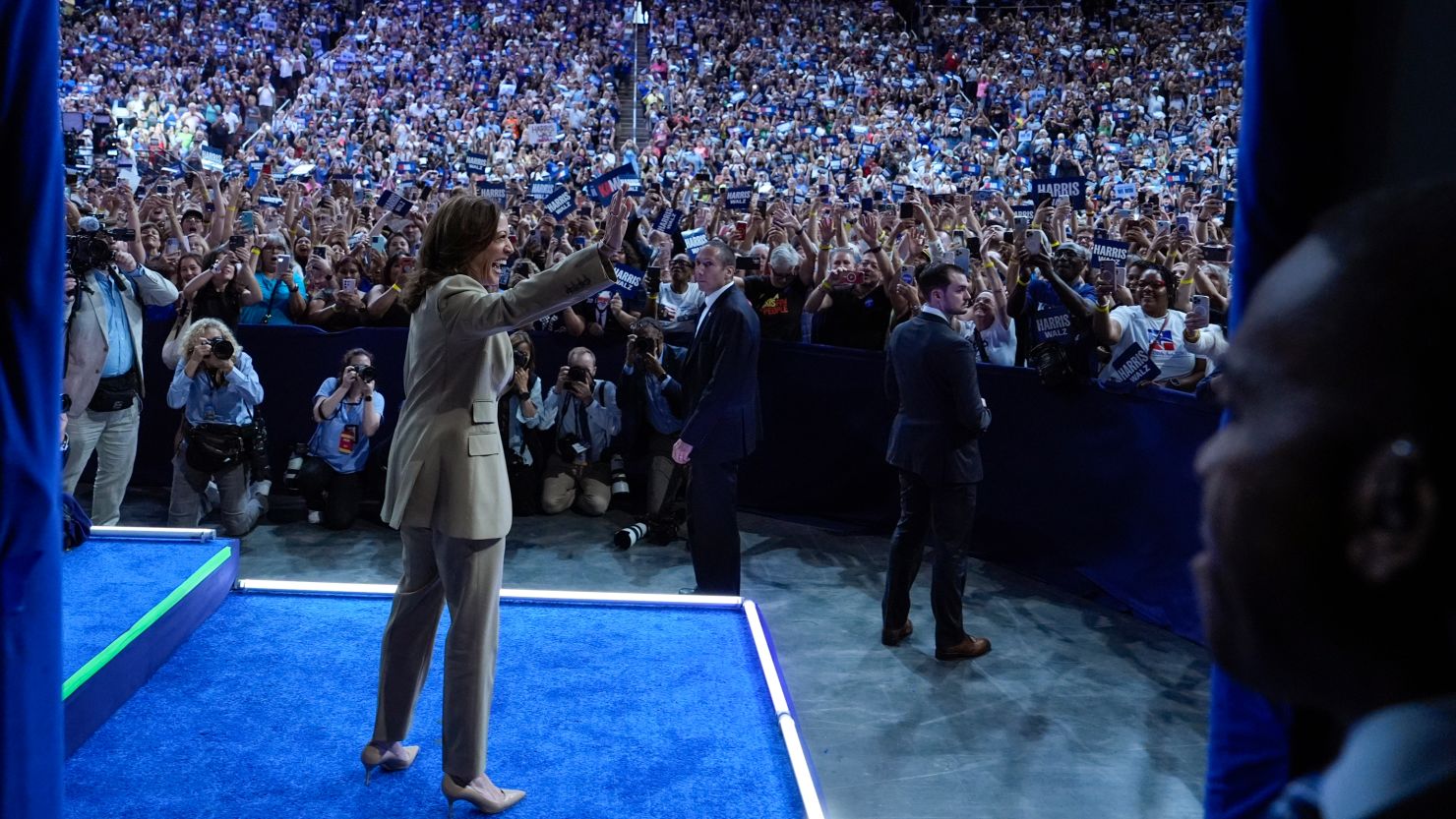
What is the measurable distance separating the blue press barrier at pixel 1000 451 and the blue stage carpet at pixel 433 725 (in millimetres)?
2265

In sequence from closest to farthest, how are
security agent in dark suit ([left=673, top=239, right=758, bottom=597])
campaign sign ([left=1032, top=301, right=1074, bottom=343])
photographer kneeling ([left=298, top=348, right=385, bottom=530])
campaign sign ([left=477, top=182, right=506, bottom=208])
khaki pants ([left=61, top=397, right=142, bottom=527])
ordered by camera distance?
security agent in dark suit ([left=673, top=239, right=758, bottom=597]), campaign sign ([left=1032, top=301, right=1074, bottom=343]), khaki pants ([left=61, top=397, right=142, bottom=527]), photographer kneeling ([left=298, top=348, right=385, bottom=530]), campaign sign ([left=477, top=182, right=506, bottom=208])

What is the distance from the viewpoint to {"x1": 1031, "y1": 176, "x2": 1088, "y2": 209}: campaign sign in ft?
22.8

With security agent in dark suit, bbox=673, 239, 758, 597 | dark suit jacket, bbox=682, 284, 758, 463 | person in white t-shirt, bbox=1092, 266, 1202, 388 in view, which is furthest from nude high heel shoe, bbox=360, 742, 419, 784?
person in white t-shirt, bbox=1092, 266, 1202, 388

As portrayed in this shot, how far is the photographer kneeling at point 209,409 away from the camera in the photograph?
637cm

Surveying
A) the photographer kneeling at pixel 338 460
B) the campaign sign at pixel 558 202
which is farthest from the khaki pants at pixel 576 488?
the campaign sign at pixel 558 202

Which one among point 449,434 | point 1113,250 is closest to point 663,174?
point 1113,250

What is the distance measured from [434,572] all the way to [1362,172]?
8.87ft

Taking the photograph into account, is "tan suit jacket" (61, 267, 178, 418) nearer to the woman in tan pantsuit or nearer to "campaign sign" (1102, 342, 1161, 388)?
the woman in tan pantsuit

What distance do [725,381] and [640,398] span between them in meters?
2.13

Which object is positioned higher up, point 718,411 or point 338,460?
point 718,411

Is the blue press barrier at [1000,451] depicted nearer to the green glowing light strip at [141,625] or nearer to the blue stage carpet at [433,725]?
the blue stage carpet at [433,725]

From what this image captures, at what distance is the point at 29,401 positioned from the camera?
1.52 metres

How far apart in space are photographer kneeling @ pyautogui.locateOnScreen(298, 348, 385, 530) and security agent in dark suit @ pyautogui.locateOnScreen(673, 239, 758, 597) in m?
2.56

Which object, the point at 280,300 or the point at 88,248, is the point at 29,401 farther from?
the point at 280,300
